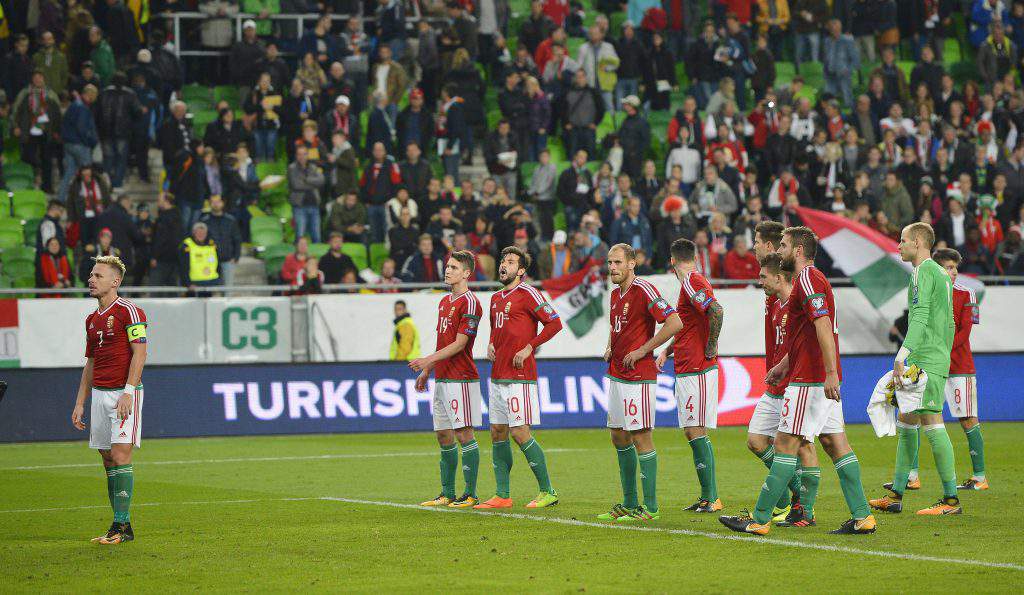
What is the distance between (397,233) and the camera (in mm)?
25672

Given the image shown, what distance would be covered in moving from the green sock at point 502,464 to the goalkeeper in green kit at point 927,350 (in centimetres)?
333

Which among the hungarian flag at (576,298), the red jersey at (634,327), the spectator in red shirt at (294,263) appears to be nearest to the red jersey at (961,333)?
the red jersey at (634,327)

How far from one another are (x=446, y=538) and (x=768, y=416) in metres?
2.71

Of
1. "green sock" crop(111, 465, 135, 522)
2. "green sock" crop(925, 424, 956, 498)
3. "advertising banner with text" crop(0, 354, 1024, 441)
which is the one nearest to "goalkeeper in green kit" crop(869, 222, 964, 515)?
"green sock" crop(925, 424, 956, 498)

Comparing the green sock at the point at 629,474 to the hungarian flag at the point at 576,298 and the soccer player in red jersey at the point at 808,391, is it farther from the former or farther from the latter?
the hungarian flag at the point at 576,298

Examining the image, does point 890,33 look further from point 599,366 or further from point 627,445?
point 627,445

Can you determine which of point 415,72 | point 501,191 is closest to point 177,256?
point 501,191

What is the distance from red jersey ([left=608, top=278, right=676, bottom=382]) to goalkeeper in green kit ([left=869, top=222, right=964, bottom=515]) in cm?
197

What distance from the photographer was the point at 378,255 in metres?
26.8

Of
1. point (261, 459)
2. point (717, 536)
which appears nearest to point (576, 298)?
point (261, 459)

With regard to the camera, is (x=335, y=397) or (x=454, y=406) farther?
(x=335, y=397)

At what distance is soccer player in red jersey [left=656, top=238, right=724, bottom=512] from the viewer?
12938 mm

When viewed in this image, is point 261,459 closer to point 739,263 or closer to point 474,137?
point 739,263

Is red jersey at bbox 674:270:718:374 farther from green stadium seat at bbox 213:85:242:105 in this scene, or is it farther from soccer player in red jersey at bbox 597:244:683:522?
green stadium seat at bbox 213:85:242:105
